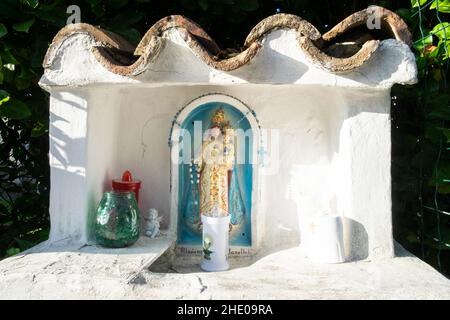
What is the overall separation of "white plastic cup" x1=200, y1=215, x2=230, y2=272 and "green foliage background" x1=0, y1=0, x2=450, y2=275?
112 cm

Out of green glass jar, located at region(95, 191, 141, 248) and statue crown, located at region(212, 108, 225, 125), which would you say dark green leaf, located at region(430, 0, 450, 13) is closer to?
statue crown, located at region(212, 108, 225, 125)

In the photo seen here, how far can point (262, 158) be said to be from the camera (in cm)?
255

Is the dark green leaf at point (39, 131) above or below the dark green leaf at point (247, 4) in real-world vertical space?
below

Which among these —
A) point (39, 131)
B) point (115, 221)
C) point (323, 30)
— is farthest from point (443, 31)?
point (39, 131)

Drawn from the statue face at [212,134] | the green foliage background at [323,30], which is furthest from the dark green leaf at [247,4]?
the statue face at [212,134]

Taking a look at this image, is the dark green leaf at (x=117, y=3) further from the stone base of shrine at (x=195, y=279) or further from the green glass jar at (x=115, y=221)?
the stone base of shrine at (x=195, y=279)

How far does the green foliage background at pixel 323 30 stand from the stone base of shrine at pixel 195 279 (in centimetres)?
59

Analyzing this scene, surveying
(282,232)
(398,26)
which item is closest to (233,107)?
(282,232)

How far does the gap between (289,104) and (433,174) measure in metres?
Result: 0.90

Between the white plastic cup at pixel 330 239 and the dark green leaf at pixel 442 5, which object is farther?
the dark green leaf at pixel 442 5

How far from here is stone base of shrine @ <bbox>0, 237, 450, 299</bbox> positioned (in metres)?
1.77

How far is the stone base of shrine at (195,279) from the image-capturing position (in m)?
1.77

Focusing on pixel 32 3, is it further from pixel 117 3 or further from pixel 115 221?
pixel 115 221

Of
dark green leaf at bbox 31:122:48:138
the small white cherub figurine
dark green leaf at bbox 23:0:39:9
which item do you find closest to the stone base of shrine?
the small white cherub figurine
